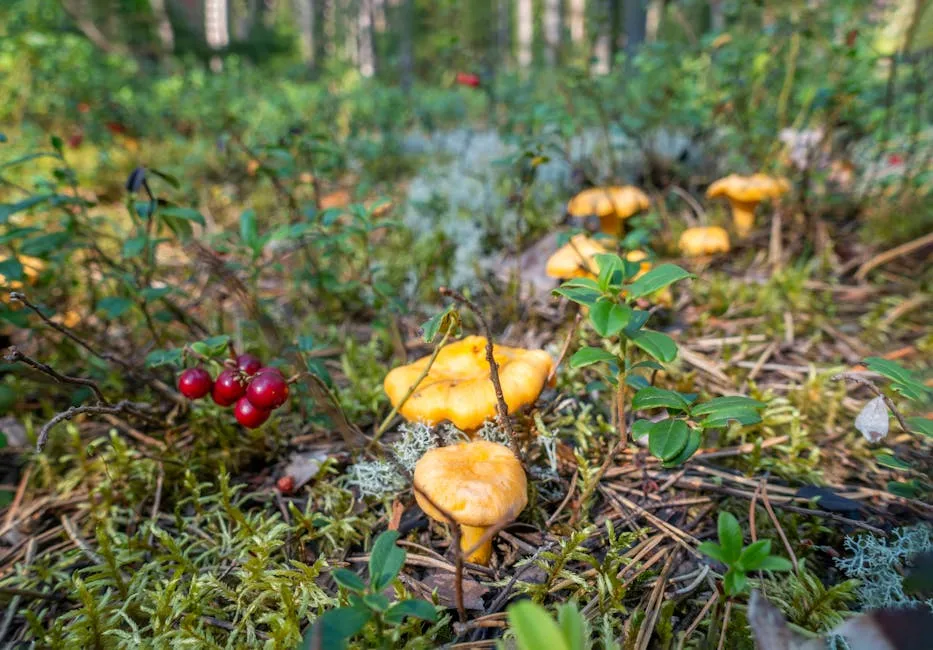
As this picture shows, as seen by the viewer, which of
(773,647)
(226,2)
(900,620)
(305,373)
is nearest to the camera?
(900,620)

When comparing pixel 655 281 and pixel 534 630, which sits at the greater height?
pixel 655 281

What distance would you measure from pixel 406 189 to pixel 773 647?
4.61m

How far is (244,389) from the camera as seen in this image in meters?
1.63

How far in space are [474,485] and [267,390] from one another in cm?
66

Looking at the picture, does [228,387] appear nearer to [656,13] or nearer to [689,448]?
[689,448]

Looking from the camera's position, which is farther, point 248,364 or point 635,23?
point 635,23

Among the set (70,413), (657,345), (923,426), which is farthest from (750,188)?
(70,413)

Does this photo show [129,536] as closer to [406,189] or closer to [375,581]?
[375,581]

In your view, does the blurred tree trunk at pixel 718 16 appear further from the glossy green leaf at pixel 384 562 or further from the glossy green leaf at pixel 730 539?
the glossy green leaf at pixel 384 562

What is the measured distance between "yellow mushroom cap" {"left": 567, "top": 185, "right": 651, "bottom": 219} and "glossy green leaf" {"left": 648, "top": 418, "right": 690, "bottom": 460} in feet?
6.33

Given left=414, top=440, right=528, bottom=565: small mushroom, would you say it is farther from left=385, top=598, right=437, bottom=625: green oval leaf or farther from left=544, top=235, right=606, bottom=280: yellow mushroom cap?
left=544, top=235, right=606, bottom=280: yellow mushroom cap

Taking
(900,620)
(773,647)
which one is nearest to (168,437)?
(773,647)

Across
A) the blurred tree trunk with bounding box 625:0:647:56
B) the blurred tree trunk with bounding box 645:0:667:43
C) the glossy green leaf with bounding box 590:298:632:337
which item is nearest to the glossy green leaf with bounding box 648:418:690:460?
the glossy green leaf with bounding box 590:298:632:337

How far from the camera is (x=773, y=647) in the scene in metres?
1.01
